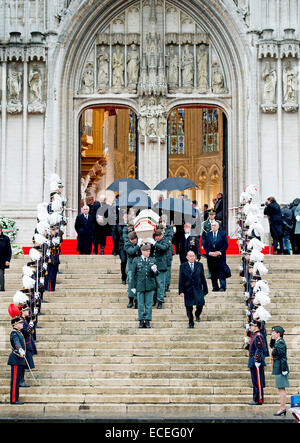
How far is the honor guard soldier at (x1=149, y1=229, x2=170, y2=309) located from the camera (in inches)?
669

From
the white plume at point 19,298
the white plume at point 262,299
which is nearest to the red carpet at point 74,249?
the white plume at point 19,298

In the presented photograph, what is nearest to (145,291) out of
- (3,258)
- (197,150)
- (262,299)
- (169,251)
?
(169,251)

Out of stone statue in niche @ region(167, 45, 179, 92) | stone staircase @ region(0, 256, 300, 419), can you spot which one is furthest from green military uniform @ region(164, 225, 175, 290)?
stone statue in niche @ region(167, 45, 179, 92)

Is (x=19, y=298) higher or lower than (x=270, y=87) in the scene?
lower

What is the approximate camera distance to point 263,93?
26000 millimetres

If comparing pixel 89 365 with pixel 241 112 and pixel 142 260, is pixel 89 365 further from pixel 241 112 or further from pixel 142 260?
pixel 241 112

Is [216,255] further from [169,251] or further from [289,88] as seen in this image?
[289,88]

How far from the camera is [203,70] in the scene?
2698 cm

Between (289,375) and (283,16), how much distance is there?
14.7m

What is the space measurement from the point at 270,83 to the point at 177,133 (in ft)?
66.7

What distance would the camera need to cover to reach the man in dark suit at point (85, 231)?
20.6 meters

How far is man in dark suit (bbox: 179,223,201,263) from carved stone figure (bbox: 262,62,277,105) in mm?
8456
